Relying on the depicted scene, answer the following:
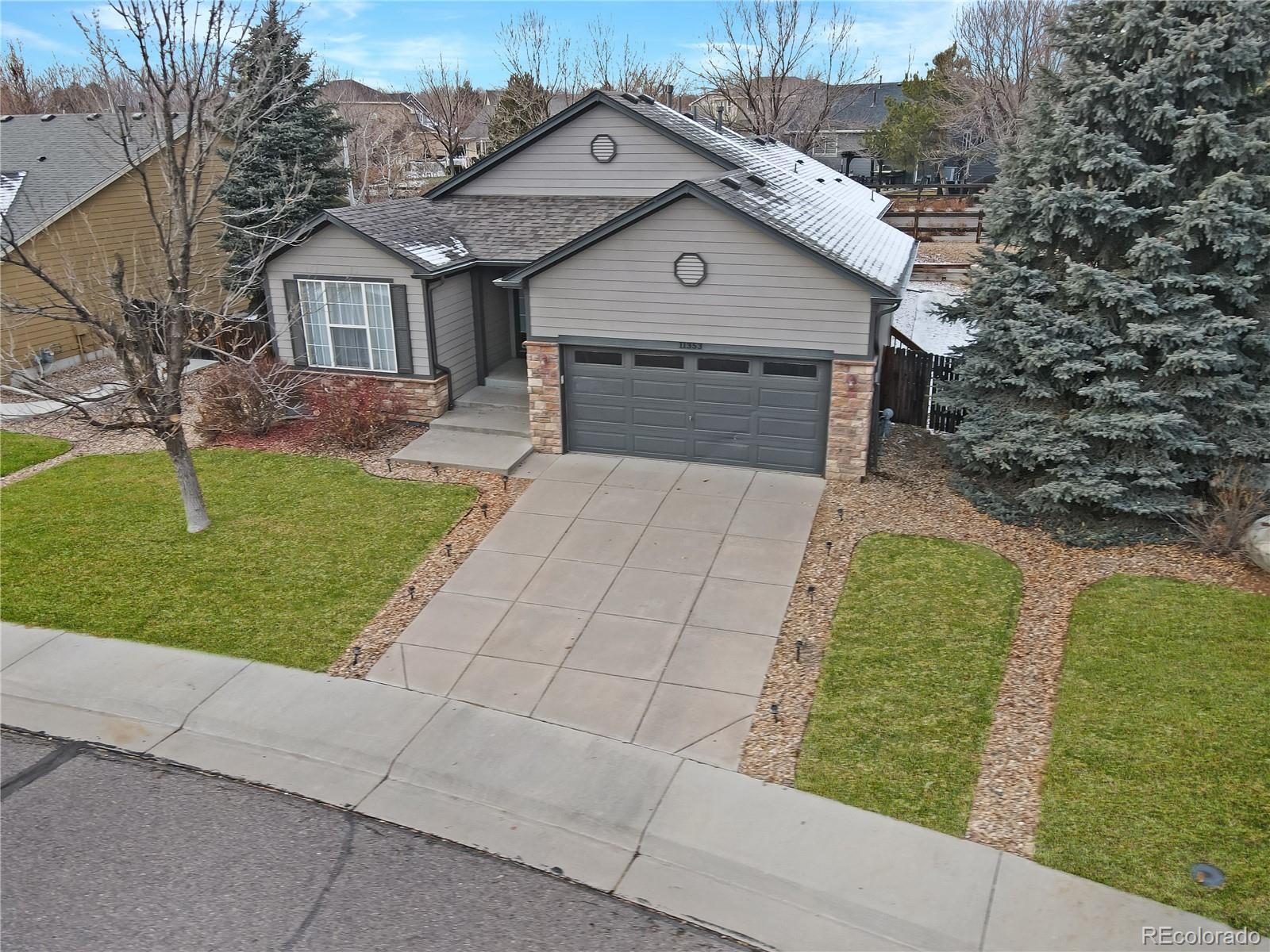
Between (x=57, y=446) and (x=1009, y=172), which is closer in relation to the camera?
(x=1009, y=172)

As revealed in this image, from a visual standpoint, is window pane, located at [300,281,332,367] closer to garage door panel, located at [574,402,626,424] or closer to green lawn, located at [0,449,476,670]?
green lawn, located at [0,449,476,670]

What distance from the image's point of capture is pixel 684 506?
14.0 meters

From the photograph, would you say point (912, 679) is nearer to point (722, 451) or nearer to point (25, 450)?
point (722, 451)

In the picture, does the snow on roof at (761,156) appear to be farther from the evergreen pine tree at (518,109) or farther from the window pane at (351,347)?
the evergreen pine tree at (518,109)

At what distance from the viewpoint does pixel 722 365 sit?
48.7ft

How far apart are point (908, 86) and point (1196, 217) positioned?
41.6m

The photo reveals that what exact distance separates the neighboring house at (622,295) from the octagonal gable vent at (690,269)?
0.03 metres

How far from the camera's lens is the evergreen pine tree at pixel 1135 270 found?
11438 mm

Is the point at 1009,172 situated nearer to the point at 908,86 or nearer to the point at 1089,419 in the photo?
the point at 1089,419

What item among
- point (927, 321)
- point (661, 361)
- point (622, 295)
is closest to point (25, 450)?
point (622, 295)

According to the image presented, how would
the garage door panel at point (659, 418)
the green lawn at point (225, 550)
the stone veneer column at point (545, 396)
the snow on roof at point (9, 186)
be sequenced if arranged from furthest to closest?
1. the snow on roof at point (9, 186)
2. the stone veneer column at point (545, 396)
3. the garage door panel at point (659, 418)
4. the green lawn at point (225, 550)

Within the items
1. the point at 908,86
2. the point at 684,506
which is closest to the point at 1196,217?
the point at 684,506

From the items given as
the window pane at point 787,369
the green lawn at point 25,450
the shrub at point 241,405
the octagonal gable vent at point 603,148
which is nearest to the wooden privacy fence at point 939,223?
the octagonal gable vent at point 603,148

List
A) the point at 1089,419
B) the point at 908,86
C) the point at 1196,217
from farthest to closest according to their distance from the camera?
the point at 908,86 < the point at 1089,419 < the point at 1196,217
